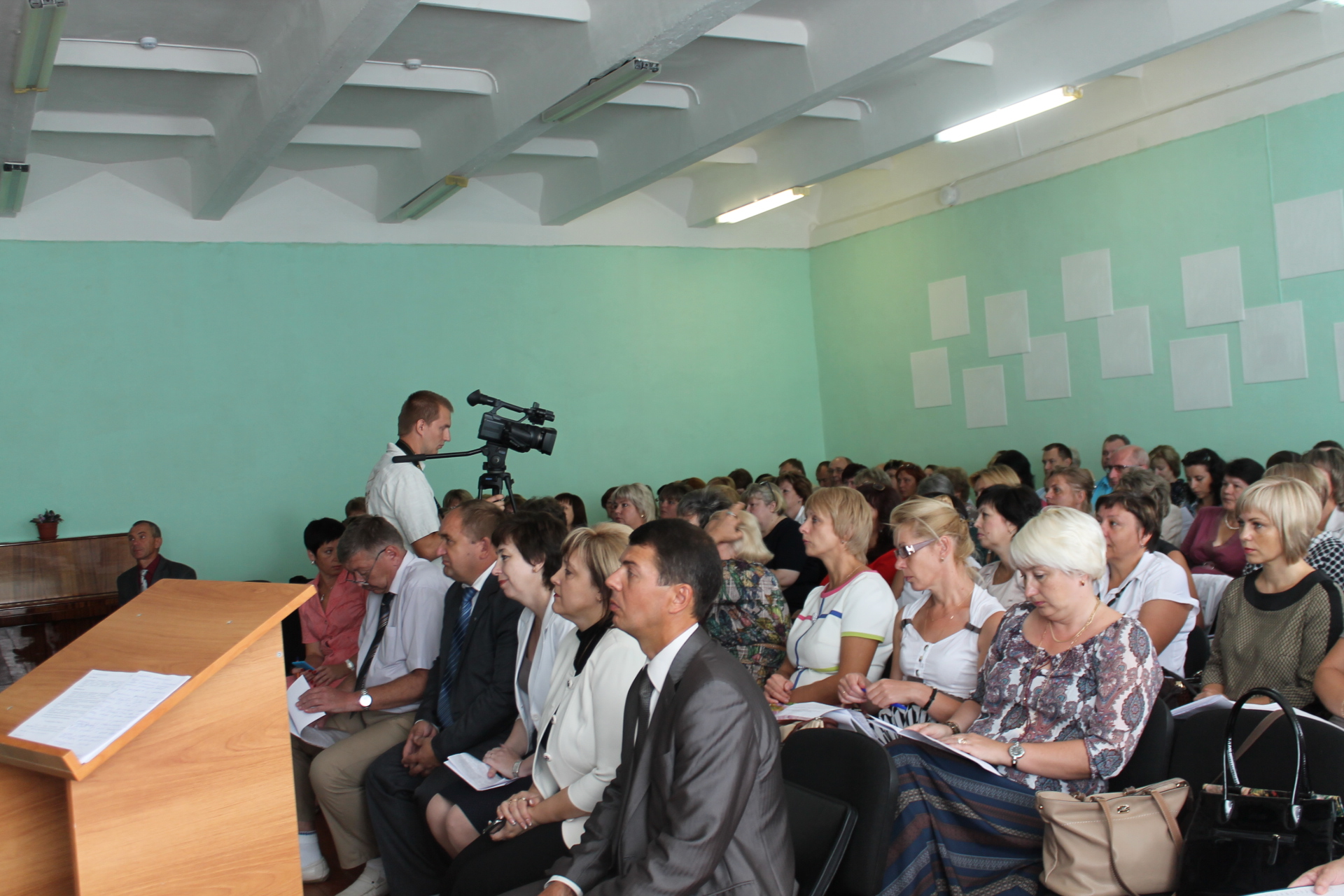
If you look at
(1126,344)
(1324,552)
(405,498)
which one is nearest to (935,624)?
(1324,552)

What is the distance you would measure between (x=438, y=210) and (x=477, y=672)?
5.82 metres

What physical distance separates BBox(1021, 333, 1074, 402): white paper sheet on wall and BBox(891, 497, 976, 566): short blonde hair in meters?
5.04

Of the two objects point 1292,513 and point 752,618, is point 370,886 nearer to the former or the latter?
point 752,618

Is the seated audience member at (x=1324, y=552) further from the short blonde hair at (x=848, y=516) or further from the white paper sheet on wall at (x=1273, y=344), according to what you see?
the white paper sheet on wall at (x=1273, y=344)

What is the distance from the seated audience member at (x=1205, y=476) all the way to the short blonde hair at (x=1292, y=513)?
3.28 meters

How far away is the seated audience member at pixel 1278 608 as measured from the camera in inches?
115

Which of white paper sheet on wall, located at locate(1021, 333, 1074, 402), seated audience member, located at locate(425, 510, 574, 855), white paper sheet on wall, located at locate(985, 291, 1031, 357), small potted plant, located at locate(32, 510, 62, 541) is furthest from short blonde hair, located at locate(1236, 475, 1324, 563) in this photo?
A: small potted plant, located at locate(32, 510, 62, 541)

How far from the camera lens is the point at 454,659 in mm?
3373

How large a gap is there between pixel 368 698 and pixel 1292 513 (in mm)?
2960

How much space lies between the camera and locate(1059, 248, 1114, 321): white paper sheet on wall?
7.43 meters

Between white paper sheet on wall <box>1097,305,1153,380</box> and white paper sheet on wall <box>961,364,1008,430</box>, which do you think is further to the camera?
white paper sheet on wall <box>961,364,1008,430</box>

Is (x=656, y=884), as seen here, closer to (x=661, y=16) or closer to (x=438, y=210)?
(x=661, y=16)

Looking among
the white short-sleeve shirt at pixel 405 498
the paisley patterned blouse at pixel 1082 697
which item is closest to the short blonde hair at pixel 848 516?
the paisley patterned blouse at pixel 1082 697

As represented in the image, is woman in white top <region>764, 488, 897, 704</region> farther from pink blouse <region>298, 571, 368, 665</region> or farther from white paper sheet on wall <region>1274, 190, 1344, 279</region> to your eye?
white paper sheet on wall <region>1274, 190, 1344, 279</region>
